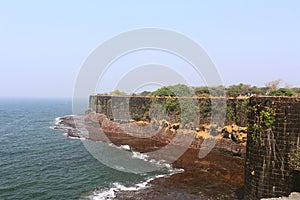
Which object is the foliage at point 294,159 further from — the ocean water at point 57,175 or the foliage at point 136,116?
the foliage at point 136,116

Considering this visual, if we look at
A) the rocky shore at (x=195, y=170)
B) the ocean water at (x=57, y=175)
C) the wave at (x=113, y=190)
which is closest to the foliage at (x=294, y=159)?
the rocky shore at (x=195, y=170)

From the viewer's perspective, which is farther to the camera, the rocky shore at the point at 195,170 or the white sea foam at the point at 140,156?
the white sea foam at the point at 140,156

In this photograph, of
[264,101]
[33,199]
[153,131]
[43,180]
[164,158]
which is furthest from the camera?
[153,131]

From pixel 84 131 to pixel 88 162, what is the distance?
24.5 metres

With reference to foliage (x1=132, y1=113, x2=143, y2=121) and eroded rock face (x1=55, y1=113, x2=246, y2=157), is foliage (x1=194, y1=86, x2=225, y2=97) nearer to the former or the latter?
eroded rock face (x1=55, y1=113, x2=246, y2=157)

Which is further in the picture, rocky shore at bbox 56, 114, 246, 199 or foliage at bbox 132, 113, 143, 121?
foliage at bbox 132, 113, 143, 121

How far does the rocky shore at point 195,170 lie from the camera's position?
19.4 meters

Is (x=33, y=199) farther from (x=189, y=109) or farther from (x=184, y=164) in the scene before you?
(x=189, y=109)

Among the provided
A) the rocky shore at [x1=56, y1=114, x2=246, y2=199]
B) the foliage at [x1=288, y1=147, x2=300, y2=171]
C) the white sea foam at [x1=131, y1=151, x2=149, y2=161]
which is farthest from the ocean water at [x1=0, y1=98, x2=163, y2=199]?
the foliage at [x1=288, y1=147, x2=300, y2=171]

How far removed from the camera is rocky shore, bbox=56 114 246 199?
19406 millimetres

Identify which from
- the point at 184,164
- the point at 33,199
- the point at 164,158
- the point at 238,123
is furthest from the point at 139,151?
the point at 33,199

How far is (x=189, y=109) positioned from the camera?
40.5 m

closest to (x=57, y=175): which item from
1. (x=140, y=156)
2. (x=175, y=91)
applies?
(x=140, y=156)

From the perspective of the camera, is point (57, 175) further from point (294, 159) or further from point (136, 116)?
point (136, 116)
